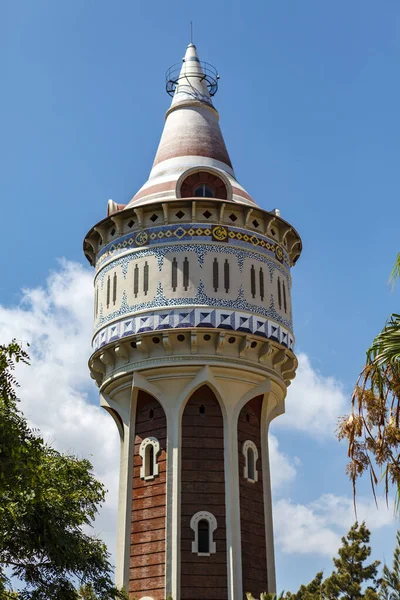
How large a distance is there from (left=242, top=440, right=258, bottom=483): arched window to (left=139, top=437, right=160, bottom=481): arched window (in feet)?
8.87

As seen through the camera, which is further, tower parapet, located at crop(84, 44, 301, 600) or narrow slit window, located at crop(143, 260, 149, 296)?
narrow slit window, located at crop(143, 260, 149, 296)

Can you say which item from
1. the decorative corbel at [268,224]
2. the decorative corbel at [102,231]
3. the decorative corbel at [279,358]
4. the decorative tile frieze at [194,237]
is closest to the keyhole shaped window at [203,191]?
the decorative tile frieze at [194,237]

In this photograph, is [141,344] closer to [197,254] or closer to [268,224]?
[197,254]

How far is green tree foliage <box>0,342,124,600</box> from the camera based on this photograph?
504 inches

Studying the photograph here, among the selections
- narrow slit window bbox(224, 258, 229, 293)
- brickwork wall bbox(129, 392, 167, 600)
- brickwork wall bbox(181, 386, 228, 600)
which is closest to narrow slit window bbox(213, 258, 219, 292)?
narrow slit window bbox(224, 258, 229, 293)

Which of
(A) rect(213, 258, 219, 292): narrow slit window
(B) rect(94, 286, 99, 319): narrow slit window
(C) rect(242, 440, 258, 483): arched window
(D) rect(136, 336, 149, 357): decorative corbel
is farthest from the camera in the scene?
(B) rect(94, 286, 99, 319): narrow slit window

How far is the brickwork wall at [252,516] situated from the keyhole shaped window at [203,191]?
7102 mm

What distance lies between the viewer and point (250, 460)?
27.9 metres

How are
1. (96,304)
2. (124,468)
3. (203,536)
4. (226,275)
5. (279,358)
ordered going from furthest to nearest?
(96,304), (279,358), (226,275), (124,468), (203,536)

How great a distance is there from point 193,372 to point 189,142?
9.23m

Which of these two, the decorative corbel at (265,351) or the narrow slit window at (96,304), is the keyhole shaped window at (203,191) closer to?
the narrow slit window at (96,304)

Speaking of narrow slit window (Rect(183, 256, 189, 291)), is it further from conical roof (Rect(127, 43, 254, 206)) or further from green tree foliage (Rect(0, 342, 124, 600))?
green tree foliage (Rect(0, 342, 124, 600))

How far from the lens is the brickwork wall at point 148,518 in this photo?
25.7m

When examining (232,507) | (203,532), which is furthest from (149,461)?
(232,507)
